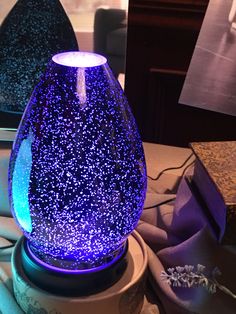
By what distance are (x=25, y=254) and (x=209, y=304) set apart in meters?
0.25

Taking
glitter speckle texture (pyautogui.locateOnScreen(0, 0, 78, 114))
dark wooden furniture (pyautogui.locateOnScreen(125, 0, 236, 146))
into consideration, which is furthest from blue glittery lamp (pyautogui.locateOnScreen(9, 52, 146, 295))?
dark wooden furniture (pyautogui.locateOnScreen(125, 0, 236, 146))

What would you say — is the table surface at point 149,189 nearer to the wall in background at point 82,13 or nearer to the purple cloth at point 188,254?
the purple cloth at point 188,254

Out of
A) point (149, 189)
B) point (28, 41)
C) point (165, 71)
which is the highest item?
point (28, 41)

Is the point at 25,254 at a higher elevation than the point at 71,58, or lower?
lower

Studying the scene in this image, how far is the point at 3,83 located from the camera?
0.75m

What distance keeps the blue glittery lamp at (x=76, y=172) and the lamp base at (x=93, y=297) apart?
12mm

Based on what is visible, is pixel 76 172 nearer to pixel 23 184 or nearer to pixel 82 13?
pixel 23 184

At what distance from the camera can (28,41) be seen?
28.6 inches

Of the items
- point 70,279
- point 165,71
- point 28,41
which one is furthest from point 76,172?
point 165,71

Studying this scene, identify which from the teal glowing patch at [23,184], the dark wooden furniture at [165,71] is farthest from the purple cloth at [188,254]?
the dark wooden furniture at [165,71]

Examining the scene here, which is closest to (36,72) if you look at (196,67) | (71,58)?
(71,58)

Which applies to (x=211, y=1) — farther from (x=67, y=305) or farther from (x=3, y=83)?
(x=67, y=305)

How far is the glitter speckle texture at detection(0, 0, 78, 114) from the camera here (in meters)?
0.72

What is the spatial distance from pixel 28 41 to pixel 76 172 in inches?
12.8
